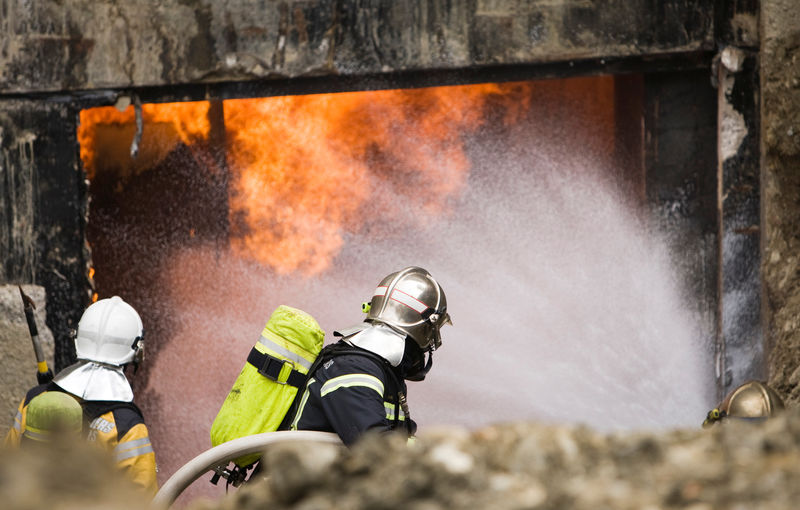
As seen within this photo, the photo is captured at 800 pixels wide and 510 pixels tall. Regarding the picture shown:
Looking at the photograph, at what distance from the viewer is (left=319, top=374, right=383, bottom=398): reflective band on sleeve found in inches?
139

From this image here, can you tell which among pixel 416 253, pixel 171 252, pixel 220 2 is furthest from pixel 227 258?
pixel 220 2

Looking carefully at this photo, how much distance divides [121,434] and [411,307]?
132 centimetres

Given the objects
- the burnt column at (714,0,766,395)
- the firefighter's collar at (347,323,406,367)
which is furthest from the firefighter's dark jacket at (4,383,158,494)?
the burnt column at (714,0,766,395)

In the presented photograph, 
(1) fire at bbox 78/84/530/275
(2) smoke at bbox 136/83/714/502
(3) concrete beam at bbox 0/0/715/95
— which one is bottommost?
(2) smoke at bbox 136/83/714/502

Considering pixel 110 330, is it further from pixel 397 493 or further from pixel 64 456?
pixel 397 493

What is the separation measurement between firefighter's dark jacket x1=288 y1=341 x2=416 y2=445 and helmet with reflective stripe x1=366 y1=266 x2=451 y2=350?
0.27m

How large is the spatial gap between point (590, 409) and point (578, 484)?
4510 mm

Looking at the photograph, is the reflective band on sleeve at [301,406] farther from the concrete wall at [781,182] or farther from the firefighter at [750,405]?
the concrete wall at [781,182]

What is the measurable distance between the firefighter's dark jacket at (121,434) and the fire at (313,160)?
2147 mm

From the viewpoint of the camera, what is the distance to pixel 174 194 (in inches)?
227

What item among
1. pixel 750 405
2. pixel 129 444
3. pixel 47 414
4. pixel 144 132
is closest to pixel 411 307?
pixel 129 444

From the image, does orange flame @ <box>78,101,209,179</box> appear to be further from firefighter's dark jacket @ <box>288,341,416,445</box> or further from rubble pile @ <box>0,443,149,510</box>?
rubble pile @ <box>0,443,149,510</box>

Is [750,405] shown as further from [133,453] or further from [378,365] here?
[133,453]

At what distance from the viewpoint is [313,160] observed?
5.79m
